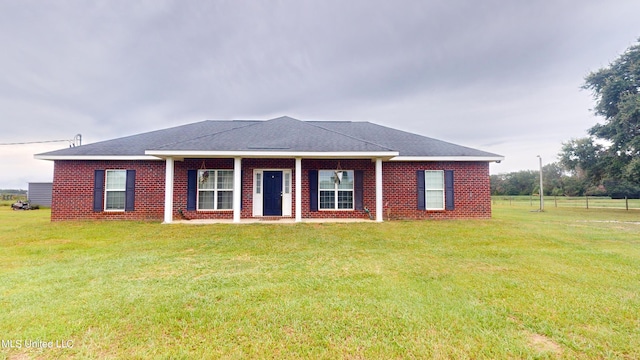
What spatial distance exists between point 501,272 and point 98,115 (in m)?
22.3

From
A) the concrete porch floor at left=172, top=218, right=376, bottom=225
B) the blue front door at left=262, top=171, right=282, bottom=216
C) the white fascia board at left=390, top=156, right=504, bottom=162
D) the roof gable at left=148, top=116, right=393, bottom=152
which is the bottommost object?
the concrete porch floor at left=172, top=218, right=376, bottom=225

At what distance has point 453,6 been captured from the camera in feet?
36.0

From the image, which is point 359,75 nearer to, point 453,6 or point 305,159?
point 453,6

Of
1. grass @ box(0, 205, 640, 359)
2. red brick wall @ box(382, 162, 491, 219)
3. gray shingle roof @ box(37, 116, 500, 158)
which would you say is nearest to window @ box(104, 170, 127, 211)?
gray shingle roof @ box(37, 116, 500, 158)

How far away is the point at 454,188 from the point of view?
1080cm

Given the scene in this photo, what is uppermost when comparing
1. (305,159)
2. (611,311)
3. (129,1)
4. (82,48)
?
(129,1)

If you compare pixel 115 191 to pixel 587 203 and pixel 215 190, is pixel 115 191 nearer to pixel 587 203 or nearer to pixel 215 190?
pixel 215 190

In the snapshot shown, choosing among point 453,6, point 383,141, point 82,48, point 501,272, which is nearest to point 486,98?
point 453,6

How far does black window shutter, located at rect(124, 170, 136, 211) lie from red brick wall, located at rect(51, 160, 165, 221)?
110 millimetres

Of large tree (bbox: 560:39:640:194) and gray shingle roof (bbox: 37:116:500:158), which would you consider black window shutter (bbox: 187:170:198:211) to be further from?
large tree (bbox: 560:39:640:194)

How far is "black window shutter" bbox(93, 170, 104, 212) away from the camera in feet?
33.2

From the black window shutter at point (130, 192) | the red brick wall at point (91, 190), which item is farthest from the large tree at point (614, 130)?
the black window shutter at point (130, 192)

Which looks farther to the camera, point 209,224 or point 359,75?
point 359,75

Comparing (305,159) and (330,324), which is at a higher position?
A: (305,159)
